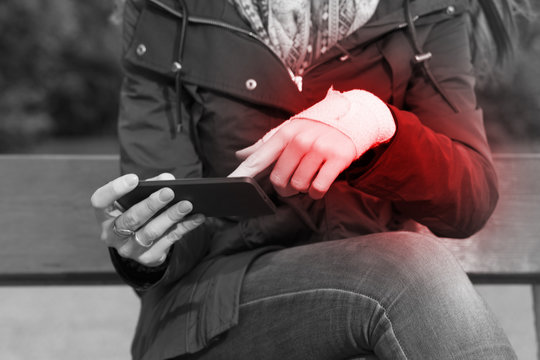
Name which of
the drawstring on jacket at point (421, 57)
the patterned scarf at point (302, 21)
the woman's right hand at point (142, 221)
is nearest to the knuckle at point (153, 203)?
the woman's right hand at point (142, 221)

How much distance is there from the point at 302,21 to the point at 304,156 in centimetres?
48

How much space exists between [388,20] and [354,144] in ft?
1.41

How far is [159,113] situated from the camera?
171 centimetres

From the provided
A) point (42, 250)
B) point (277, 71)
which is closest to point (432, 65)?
point (277, 71)

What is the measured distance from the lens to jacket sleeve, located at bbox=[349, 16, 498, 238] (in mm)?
1431

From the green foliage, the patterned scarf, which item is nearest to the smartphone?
the patterned scarf

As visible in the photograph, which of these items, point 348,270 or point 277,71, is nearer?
point 348,270

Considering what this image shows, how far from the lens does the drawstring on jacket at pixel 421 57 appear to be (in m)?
1.66

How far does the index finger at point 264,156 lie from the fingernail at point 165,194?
11cm

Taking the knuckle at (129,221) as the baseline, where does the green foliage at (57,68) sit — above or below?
below

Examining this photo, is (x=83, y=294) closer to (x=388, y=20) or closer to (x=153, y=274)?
(x=153, y=274)

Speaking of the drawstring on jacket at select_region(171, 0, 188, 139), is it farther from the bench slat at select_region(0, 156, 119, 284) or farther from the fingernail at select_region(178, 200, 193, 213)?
the bench slat at select_region(0, 156, 119, 284)

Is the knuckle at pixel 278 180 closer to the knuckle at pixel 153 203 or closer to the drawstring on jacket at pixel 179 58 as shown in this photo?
the knuckle at pixel 153 203

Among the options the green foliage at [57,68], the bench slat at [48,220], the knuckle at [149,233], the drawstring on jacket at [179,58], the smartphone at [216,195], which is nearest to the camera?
the smartphone at [216,195]
